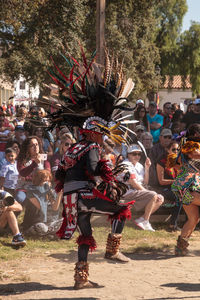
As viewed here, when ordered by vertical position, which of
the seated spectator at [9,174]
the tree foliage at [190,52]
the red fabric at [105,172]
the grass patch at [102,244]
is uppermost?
the tree foliage at [190,52]

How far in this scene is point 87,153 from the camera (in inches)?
205

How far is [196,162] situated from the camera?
6.64m

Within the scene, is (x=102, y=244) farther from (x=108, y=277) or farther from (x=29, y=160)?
(x=29, y=160)

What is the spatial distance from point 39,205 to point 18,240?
994mm

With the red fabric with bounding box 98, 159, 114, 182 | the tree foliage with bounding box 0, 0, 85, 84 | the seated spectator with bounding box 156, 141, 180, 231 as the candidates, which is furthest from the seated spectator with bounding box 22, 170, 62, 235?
the tree foliage with bounding box 0, 0, 85, 84

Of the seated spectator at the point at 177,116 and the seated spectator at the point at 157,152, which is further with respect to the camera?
the seated spectator at the point at 177,116

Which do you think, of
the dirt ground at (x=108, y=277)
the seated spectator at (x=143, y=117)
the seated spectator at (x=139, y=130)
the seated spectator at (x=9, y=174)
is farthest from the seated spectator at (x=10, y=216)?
the seated spectator at (x=143, y=117)

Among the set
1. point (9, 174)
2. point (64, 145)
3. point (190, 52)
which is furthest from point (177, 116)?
A: point (190, 52)

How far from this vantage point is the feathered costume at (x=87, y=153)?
519cm

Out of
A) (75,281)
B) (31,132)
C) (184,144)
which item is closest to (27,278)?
(75,281)

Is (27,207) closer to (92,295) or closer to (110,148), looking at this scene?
(110,148)

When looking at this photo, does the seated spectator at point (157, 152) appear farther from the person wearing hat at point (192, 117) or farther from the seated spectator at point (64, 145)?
the person wearing hat at point (192, 117)

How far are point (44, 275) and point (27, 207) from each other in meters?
2.24

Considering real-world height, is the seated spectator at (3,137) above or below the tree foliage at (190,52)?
below
